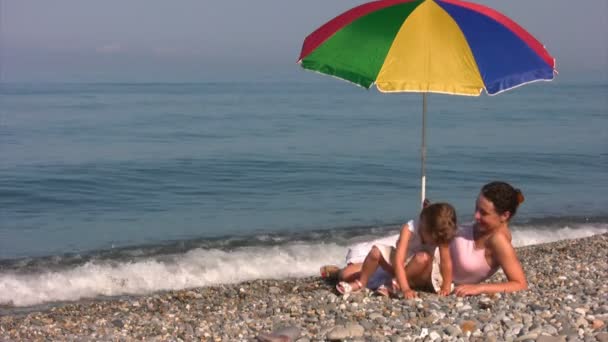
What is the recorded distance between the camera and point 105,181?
18375mm

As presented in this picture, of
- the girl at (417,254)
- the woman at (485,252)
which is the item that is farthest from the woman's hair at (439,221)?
the woman at (485,252)

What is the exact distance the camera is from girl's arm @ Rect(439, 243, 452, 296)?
6777 millimetres

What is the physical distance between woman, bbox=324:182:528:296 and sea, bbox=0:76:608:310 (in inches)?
169

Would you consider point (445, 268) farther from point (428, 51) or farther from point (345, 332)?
point (428, 51)

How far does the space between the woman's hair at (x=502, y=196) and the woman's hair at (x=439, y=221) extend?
338mm

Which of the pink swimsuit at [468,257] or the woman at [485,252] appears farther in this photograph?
the pink swimsuit at [468,257]

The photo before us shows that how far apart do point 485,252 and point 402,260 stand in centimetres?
75

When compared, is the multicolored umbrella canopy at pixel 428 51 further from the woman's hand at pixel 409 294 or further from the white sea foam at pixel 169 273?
the white sea foam at pixel 169 273

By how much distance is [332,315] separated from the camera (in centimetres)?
661

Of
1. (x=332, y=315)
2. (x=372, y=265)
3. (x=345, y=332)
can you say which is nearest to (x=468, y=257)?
(x=372, y=265)

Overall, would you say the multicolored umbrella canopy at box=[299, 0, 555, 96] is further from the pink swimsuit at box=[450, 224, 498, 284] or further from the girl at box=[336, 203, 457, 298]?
the pink swimsuit at box=[450, 224, 498, 284]

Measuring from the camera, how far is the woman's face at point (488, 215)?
6.64 m

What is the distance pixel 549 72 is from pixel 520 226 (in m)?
8.01

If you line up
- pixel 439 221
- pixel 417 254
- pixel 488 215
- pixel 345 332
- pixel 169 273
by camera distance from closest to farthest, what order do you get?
pixel 345 332 < pixel 439 221 < pixel 488 215 < pixel 417 254 < pixel 169 273
